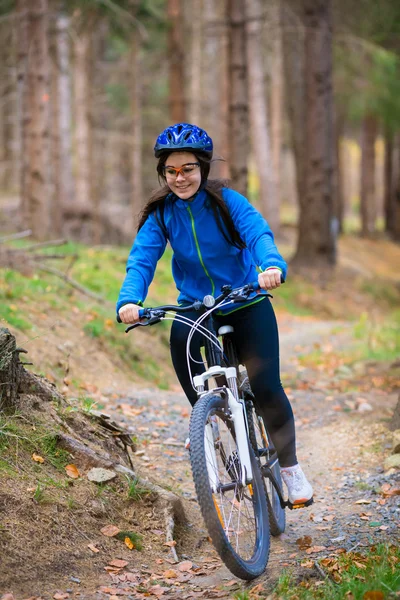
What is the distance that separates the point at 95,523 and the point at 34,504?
40 cm

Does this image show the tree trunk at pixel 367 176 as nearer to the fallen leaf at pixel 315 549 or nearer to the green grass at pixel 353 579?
the fallen leaf at pixel 315 549

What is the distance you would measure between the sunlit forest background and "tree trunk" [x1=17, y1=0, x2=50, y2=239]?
0.02m

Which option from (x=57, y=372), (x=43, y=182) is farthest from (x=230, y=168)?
(x=57, y=372)

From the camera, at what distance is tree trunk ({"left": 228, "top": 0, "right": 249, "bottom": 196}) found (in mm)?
15867

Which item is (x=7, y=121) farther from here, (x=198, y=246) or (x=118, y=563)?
(x=118, y=563)

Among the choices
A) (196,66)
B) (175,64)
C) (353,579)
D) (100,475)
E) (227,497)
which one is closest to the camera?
(353,579)

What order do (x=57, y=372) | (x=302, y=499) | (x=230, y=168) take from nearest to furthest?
(x=302, y=499) < (x=57, y=372) < (x=230, y=168)

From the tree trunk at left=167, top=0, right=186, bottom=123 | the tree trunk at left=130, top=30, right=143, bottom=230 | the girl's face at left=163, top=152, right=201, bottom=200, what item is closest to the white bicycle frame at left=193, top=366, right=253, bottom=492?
Answer: the girl's face at left=163, top=152, right=201, bottom=200

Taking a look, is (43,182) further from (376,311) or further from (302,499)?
(302,499)

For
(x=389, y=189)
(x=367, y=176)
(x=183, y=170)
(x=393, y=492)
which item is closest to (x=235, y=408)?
(x=183, y=170)

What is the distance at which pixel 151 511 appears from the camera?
4852 mm

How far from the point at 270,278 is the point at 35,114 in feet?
38.3

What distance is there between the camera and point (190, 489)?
19.0 ft

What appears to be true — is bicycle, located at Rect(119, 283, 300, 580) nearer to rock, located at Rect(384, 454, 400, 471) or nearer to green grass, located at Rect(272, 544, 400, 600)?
green grass, located at Rect(272, 544, 400, 600)
